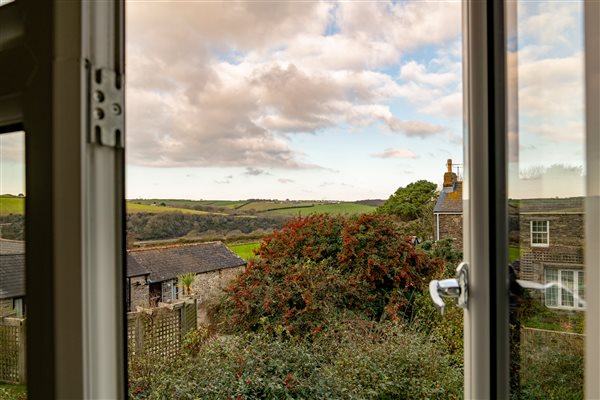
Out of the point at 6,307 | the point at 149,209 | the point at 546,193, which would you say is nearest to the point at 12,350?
the point at 6,307

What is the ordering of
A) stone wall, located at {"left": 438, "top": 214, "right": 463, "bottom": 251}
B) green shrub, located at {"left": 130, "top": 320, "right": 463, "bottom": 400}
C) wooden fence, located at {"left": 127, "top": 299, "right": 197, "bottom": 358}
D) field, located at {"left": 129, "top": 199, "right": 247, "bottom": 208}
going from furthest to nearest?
stone wall, located at {"left": 438, "top": 214, "right": 463, "bottom": 251} < field, located at {"left": 129, "top": 199, "right": 247, "bottom": 208} < wooden fence, located at {"left": 127, "top": 299, "right": 197, "bottom": 358} < green shrub, located at {"left": 130, "top": 320, "right": 463, "bottom": 400}

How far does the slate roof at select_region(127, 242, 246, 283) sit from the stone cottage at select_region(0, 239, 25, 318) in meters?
2.41

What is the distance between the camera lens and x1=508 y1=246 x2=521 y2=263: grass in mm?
550

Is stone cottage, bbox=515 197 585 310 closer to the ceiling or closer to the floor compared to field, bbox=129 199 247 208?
closer to the floor

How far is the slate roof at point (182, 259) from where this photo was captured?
2.73 m

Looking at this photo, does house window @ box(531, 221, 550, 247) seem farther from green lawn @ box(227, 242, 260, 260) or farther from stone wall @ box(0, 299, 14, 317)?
green lawn @ box(227, 242, 260, 260)

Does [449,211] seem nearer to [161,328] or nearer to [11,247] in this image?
[161,328]

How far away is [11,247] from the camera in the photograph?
15.9 inches

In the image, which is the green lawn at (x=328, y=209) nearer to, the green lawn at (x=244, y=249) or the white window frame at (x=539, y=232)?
the green lawn at (x=244, y=249)

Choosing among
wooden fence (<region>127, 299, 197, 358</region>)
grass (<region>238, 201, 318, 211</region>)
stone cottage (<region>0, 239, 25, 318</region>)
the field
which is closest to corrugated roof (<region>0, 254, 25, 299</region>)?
stone cottage (<region>0, 239, 25, 318</region>)

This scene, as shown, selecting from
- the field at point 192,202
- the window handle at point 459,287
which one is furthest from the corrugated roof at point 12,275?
the field at point 192,202

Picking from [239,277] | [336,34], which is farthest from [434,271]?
[336,34]

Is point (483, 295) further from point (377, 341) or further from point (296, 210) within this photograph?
point (296, 210)

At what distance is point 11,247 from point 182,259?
252cm
